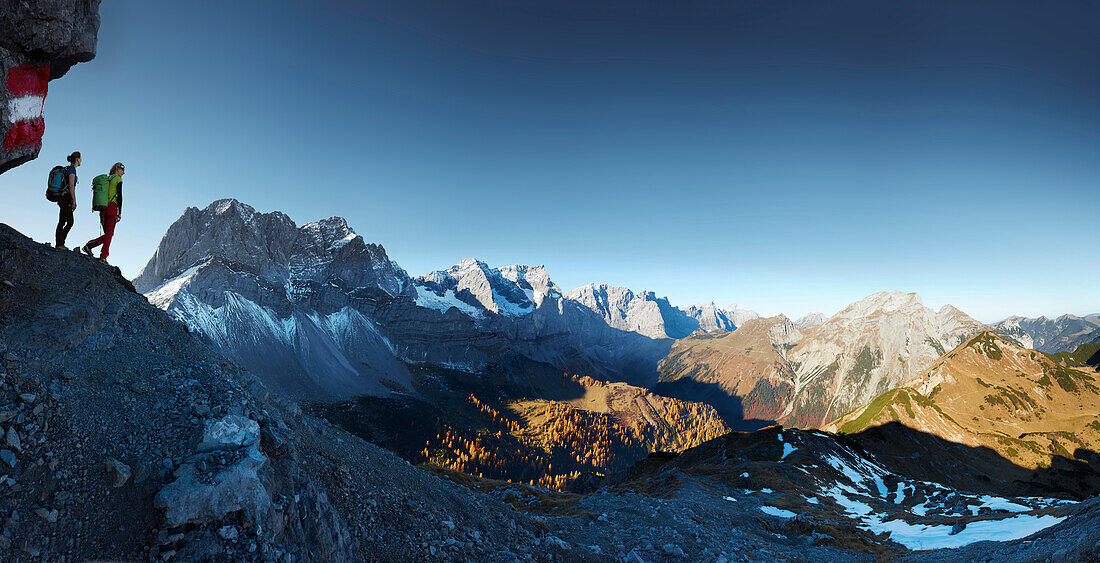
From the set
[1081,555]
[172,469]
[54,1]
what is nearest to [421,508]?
[172,469]

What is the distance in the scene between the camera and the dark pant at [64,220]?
50.0 feet

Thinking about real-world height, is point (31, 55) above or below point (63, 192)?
above

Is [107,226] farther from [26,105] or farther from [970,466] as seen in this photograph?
[970,466]

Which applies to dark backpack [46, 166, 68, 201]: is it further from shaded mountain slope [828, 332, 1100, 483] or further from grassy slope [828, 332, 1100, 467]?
grassy slope [828, 332, 1100, 467]

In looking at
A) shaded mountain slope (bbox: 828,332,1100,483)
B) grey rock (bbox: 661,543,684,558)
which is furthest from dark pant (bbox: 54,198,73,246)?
shaded mountain slope (bbox: 828,332,1100,483)

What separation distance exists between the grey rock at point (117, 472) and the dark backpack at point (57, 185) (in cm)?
1245

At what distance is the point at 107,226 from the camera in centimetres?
1675

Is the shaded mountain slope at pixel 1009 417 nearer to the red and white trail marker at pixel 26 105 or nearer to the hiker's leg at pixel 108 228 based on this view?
the hiker's leg at pixel 108 228

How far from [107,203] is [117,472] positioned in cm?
1286

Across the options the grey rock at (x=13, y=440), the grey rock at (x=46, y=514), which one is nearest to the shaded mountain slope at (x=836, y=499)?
the grey rock at (x=46, y=514)

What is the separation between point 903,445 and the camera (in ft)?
467

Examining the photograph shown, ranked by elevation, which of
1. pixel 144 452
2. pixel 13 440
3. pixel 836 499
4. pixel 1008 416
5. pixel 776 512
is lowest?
pixel 1008 416

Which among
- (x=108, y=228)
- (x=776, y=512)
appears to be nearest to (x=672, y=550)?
(x=108, y=228)

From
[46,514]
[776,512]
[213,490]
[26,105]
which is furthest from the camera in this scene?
[776,512]
